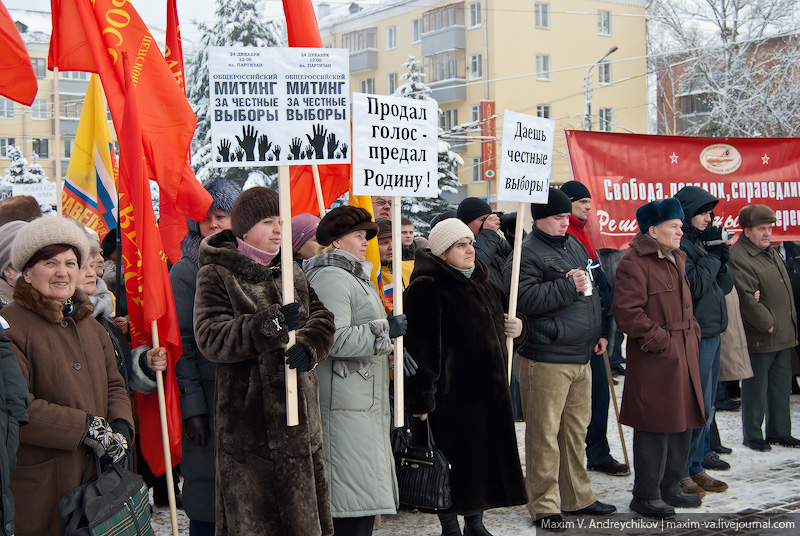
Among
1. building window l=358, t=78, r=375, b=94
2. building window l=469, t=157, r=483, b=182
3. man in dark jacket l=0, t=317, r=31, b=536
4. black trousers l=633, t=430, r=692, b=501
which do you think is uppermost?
building window l=358, t=78, r=375, b=94

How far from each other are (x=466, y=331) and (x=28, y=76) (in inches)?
131

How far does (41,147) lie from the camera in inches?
2243

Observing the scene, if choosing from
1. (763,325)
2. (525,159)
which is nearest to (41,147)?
(763,325)

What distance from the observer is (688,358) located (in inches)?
246

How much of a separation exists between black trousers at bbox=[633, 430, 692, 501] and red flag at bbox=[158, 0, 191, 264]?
363 centimetres

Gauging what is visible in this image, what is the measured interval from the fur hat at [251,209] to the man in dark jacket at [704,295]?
3.71 metres

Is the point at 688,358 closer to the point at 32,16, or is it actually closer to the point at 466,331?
the point at 466,331

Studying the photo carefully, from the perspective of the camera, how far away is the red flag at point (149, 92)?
5.46 m

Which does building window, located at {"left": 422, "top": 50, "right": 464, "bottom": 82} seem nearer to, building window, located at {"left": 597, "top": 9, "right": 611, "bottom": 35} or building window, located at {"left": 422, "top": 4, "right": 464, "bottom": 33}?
building window, located at {"left": 422, "top": 4, "right": 464, "bottom": 33}

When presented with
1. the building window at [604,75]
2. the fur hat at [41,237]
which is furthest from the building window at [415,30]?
the fur hat at [41,237]

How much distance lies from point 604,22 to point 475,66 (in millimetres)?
7812

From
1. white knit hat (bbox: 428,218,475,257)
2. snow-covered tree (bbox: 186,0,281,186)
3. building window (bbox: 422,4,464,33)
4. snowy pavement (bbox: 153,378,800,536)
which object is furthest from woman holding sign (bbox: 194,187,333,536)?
building window (bbox: 422,4,464,33)

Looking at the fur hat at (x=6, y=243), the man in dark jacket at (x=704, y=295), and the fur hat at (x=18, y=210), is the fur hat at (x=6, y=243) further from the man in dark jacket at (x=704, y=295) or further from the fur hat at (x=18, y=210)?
the man in dark jacket at (x=704, y=295)

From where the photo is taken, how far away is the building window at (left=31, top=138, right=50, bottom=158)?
5563 cm
